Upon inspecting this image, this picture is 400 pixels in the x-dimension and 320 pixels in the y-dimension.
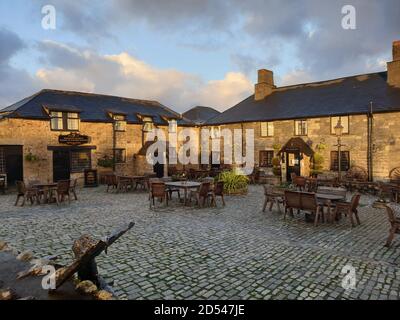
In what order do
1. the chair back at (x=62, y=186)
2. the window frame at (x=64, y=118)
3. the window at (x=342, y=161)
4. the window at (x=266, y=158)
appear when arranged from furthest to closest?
the window at (x=266, y=158) → the window at (x=342, y=161) → the window frame at (x=64, y=118) → the chair back at (x=62, y=186)

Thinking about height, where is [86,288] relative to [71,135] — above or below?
below

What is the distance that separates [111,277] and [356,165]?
17502 millimetres

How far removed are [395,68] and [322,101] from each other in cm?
467

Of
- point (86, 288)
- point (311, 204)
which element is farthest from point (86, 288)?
point (311, 204)

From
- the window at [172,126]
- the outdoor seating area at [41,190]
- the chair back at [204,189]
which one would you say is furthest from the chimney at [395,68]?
the outdoor seating area at [41,190]

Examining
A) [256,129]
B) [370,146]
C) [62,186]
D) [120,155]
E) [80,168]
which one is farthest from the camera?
[256,129]

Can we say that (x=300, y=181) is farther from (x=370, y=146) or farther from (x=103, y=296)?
(x=103, y=296)

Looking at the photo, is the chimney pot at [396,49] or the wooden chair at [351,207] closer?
the wooden chair at [351,207]

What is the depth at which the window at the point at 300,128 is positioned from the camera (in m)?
19.8

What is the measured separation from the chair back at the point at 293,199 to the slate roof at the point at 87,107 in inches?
606

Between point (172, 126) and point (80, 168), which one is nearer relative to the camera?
point (80, 168)

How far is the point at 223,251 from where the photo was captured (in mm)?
6137

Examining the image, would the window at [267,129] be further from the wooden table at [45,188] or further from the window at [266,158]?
the wooden table at [45,188]
